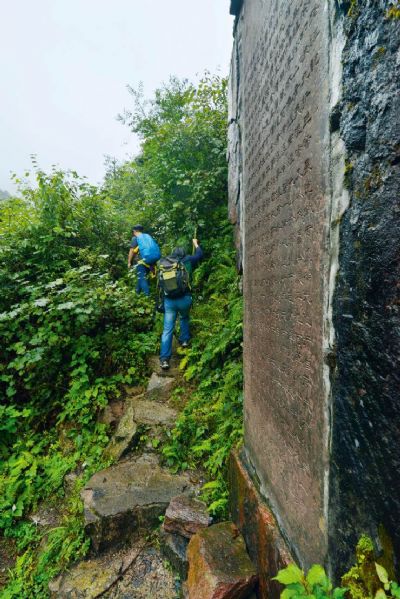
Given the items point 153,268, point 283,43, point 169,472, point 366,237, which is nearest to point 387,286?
point 366,237

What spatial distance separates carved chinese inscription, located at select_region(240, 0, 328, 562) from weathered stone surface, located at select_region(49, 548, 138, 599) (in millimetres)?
1437

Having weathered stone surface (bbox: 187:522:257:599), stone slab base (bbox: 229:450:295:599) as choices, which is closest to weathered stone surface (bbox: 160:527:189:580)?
weathered stone surface (bbox: 187:522:257:599)

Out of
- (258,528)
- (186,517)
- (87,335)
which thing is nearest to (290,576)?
(258,528)

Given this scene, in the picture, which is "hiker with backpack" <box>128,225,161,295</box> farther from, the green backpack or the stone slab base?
the stone slab base

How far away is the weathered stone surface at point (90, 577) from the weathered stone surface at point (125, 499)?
0.10 m

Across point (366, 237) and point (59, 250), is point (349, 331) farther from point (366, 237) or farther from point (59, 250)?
point (59, 250)

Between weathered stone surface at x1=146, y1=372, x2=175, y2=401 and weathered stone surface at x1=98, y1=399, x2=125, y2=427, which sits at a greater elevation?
weathered stone surface at x1=146, y1=372, x2=175, y2=401

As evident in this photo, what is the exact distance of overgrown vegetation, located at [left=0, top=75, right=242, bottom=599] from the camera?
3084mm

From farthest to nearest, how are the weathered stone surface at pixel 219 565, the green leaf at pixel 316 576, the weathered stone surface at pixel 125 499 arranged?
the weathered stone surface at pixel 125 499, the weathered stone surface at pixel 219 565, the green leaf at pixel 316 576

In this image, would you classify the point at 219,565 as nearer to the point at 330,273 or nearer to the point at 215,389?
the point at 215,389

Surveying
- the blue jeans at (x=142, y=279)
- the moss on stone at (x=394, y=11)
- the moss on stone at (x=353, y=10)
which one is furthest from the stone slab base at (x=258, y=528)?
the blue jeans at (x=142, y=279)

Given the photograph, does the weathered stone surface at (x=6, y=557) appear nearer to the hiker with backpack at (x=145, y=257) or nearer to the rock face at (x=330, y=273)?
the rock face at (x=330, y=273)

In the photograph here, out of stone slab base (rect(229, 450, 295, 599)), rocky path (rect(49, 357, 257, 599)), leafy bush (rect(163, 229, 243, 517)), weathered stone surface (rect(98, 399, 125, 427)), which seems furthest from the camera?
weathered stone surface (rect(98, 399, 125, 427))

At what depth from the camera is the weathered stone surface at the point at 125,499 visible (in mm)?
2541
